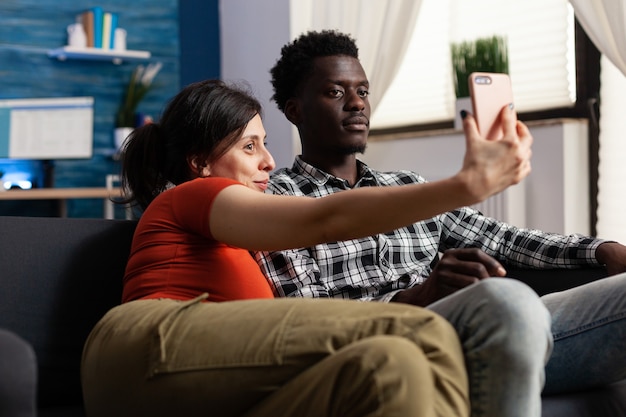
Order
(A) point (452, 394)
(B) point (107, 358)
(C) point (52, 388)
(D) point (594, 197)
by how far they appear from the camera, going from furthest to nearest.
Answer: (D) point (594, 197) → (C) point (52, 388) → (B) point (107, 358) → (A) point (452, 394)

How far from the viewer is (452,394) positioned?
1114mm

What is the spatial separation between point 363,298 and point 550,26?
1.88 metres

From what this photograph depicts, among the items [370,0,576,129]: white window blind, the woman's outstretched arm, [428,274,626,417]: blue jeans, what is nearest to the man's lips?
the woman's outstretched arm

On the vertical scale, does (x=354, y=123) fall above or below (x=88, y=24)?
below

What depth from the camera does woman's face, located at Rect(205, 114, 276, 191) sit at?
1717mm

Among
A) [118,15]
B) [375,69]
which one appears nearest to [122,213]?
[118,15]

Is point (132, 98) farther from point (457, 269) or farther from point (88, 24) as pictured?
point (457, 269)

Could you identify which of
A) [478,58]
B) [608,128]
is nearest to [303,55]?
[478,58]

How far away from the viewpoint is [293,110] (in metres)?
2.25

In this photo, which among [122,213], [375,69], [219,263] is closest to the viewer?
[219,263]

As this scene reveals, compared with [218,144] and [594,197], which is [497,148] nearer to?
[218,144]

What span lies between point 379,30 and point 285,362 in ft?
9.81

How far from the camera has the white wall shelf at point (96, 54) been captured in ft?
16.5

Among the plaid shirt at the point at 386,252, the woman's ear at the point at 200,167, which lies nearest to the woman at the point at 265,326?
the woman's ear at the point at 200,167
